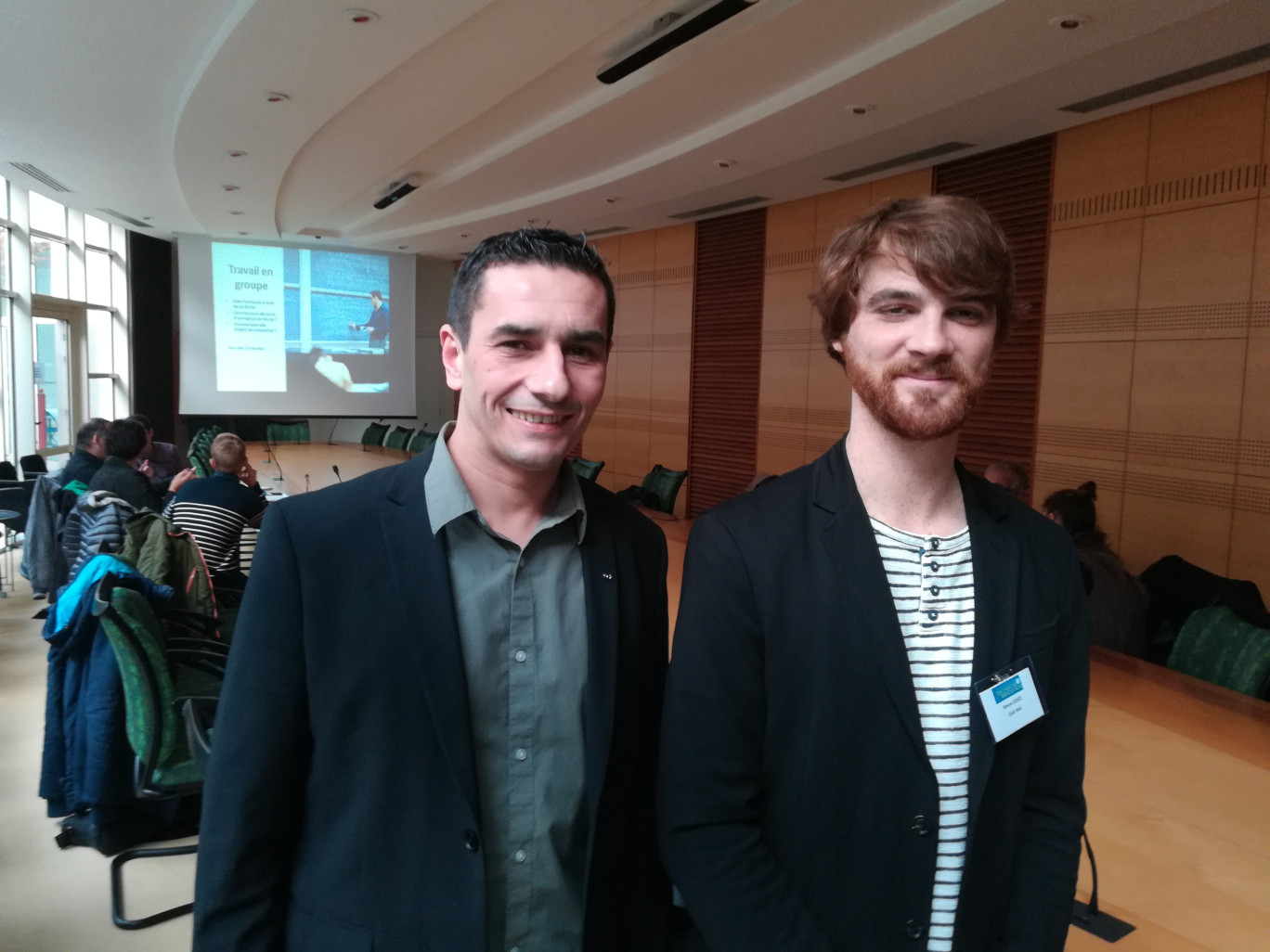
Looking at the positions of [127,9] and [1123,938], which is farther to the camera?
[127,9]

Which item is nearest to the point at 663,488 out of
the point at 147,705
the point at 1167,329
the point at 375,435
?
the point at 1167,329

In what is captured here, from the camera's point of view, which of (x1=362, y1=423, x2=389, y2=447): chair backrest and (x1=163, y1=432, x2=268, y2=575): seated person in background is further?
(x1=362, y1=423, x2=389, y2=447): chair backrest

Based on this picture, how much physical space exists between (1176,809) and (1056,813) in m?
1.31

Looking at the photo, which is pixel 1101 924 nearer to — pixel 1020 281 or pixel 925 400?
pixel 925 400

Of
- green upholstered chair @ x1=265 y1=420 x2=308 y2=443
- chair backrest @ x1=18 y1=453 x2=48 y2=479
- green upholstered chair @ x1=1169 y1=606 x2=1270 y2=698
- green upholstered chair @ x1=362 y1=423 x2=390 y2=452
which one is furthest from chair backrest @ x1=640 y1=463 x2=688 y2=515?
green upholstered chair @ x1=265 y1=420 x2=308 y2=443

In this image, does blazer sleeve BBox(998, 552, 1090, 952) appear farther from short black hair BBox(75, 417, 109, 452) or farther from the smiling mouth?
short black hair BBox(75, 417, 109, 452)

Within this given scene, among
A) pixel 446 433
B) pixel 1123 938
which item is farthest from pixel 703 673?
pixel 1123 938

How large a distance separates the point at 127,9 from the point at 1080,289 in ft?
22.3

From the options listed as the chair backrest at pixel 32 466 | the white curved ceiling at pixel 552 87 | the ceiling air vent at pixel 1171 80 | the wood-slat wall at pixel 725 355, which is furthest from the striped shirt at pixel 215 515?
the wood-slat wall at pixel 725 355

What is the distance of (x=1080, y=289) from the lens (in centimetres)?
657

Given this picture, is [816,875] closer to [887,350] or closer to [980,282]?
[887,350]

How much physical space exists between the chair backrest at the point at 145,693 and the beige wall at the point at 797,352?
6.95 metres

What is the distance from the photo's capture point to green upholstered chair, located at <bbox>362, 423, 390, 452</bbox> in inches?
604

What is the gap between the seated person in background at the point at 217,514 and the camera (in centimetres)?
484
